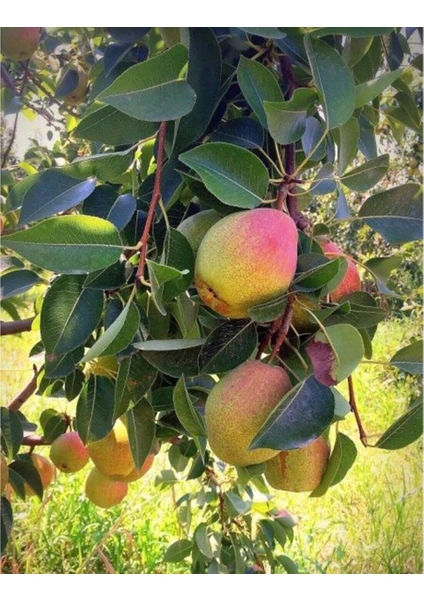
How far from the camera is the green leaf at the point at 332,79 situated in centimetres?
46

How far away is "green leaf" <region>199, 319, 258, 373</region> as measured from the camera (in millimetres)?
462

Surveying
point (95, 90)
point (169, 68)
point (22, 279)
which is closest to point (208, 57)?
point (169, 68)

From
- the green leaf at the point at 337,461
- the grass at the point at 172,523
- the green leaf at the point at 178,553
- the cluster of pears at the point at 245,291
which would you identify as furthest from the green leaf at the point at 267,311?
the grass at the point at 172,523

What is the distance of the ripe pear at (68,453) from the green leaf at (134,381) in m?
0.46

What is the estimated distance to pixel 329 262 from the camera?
0.42 metres

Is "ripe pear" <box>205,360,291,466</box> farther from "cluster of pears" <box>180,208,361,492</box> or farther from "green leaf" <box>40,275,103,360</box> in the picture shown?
"green leaf" <box>40,275,103,360</box>

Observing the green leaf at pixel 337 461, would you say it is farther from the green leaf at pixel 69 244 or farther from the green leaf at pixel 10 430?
the green leaf at pixel 10 430

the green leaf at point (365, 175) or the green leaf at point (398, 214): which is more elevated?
the green leaf at point (365, 175)

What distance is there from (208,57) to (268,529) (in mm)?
967

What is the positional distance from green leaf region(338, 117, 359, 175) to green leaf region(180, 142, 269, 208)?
0.35 ft

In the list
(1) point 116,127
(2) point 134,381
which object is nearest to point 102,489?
(2) point 134,381

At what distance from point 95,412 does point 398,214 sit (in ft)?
1.10

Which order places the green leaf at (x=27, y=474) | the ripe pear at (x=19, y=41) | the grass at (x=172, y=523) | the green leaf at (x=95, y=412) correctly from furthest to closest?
the grass at (x=172, y=523), the ripe pear at (x=19, y=41), the green leaf at (x=27, y=474), the green leaf at (x=95, y=412)

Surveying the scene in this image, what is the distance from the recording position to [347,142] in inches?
20.8
